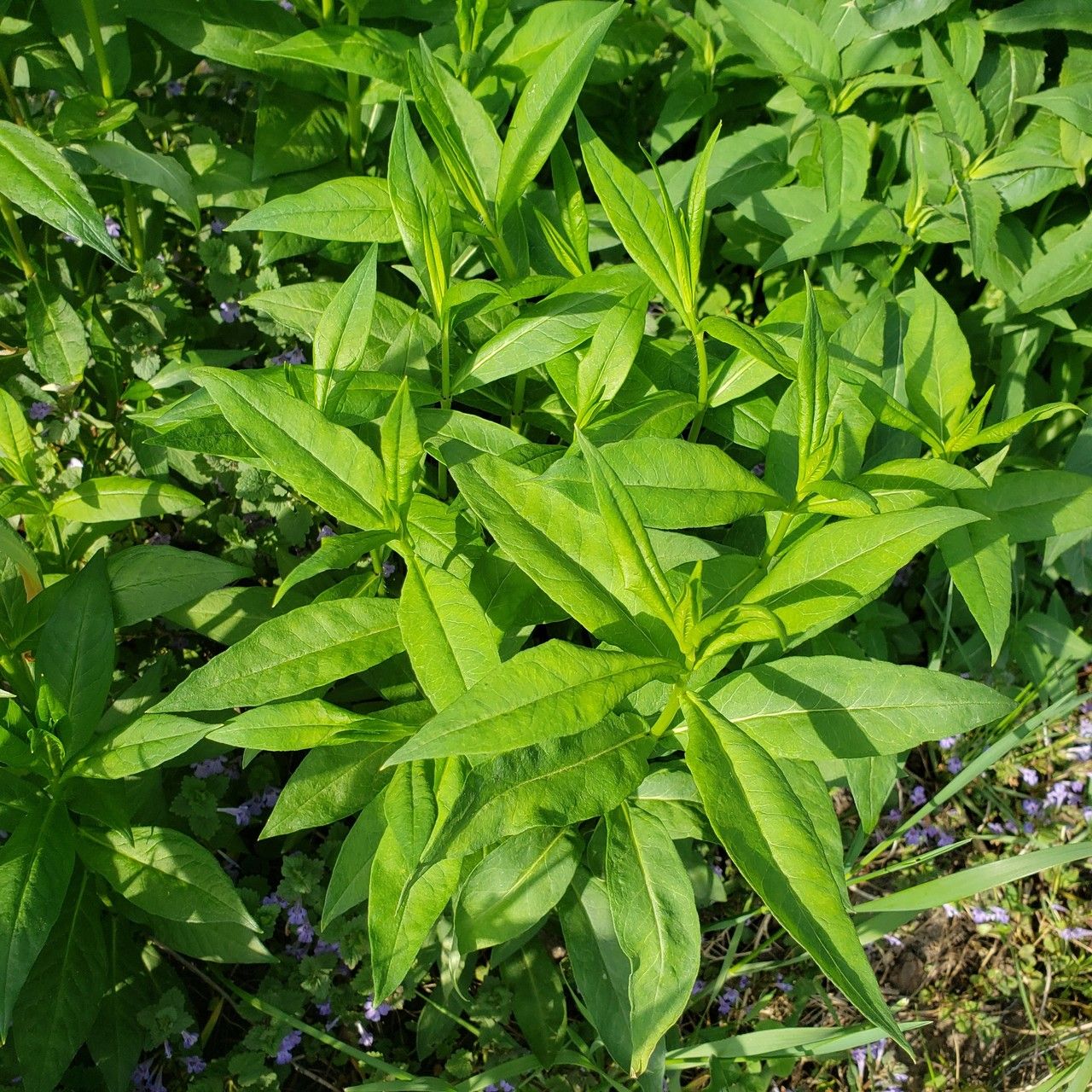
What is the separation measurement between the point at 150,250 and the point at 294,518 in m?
0.97

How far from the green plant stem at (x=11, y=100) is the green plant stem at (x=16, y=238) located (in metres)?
0.19

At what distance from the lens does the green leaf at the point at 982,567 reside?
6.38ft

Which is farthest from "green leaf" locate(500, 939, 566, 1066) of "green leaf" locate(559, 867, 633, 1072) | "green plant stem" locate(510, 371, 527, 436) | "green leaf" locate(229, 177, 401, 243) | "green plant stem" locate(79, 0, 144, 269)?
"green plant stem" locate(79, 0, 144, 269)

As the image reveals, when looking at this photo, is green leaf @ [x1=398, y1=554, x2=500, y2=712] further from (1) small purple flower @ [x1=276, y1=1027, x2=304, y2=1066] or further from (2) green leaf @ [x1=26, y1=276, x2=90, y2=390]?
(2) green leaf @ [x1=26, y1=276, x2=90, y2=390]

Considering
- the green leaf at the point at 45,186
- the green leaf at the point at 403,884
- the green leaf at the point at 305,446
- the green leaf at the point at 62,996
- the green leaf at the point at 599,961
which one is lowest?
the green leaf at the point at 599,961

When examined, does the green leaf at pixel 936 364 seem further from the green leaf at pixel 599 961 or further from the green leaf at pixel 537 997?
the green leaf at pixel 537 997

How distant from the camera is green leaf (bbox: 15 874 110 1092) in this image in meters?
1.87

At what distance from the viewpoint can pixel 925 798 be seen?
2.93m

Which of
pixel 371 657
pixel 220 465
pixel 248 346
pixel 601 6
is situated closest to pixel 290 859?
pixel 371 657

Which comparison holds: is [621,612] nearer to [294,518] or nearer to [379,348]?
[379,348]

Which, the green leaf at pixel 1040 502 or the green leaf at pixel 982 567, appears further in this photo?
the green leaf at pixel 1040 502

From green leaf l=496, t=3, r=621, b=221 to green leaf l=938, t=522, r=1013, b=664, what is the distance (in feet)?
3.65

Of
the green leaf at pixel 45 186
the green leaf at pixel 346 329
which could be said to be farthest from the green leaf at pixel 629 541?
the green leaf at pixel 45 186

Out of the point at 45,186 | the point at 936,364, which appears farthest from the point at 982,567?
the point at 45,186
